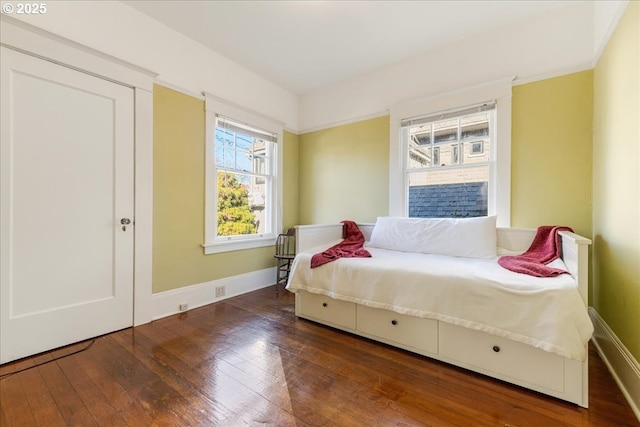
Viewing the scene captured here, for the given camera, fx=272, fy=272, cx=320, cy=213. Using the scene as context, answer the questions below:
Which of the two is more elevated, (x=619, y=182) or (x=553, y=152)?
(x=553, y=152)

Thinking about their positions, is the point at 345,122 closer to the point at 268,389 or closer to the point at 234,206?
the point at 234,206

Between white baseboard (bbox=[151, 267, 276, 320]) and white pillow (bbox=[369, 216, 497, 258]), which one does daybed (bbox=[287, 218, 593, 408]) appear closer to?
white pillow (bbox=[369, 216, 497, 258])

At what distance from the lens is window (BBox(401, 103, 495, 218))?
2686mm

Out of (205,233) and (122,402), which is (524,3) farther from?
(122,402)

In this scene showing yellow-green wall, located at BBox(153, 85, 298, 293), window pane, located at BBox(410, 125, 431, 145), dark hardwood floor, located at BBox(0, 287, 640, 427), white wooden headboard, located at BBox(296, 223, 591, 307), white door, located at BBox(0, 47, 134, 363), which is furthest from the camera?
window pane, located at BBox(410, 125, 431, 145)

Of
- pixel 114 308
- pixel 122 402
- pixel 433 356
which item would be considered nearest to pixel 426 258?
pixel 433 356

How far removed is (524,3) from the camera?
2250mm

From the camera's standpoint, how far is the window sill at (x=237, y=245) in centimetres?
290

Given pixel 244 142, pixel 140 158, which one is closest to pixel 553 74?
pixel 244 142

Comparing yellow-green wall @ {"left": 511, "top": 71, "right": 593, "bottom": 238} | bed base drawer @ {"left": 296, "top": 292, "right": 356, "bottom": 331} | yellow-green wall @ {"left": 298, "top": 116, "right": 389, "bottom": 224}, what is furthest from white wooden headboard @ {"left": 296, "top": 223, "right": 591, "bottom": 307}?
bed base drawer @ {"left": 296, "top": 292, "right": 356, "bottom": 331}

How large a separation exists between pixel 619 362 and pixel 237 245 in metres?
3.17

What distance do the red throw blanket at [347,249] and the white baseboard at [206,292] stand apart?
1214 millimetres

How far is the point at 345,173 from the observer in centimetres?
357

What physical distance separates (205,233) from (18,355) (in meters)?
1.51
